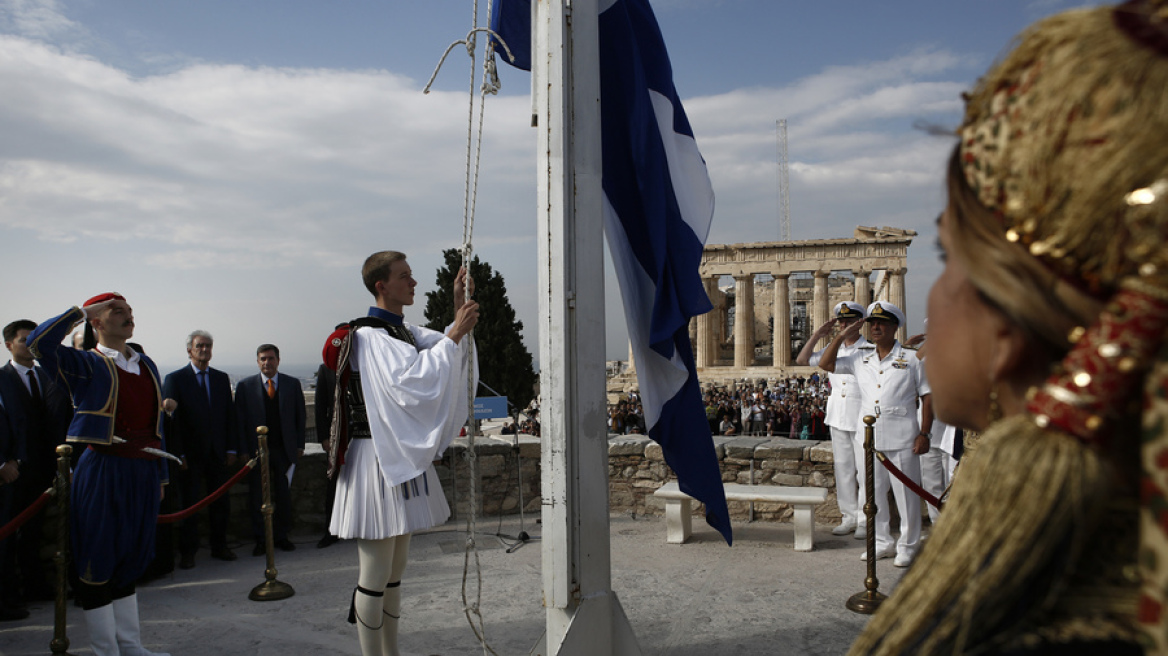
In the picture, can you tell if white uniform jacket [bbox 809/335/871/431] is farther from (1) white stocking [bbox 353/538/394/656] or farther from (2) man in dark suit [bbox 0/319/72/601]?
(2) man in dark suit [bbox 0/319/72/601]

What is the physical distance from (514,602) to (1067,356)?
4.64m

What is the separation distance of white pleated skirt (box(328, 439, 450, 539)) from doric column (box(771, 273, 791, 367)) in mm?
39870

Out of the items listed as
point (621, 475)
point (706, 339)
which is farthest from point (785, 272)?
point (621, 475)

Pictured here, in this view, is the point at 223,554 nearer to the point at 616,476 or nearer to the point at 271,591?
the point at 271,591

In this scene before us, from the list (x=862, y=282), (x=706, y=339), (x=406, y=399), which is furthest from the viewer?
(x=706, y=339)

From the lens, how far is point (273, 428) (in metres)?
6.94

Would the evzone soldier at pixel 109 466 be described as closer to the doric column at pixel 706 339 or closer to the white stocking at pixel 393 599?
the white stocking at pixel 393 599

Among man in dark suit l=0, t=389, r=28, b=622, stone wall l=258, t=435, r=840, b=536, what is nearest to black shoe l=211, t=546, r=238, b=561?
stone wall l=258, t=435, r=840, b=536

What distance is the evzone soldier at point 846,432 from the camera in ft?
21.3

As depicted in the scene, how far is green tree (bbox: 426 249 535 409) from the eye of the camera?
2575 centimetres

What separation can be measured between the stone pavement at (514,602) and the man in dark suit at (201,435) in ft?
1.07

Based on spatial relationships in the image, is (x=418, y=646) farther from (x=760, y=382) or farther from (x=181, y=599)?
(x=760, y=382)

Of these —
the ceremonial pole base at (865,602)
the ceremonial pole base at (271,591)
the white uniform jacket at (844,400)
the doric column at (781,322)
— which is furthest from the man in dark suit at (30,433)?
the doric column at (781,322)

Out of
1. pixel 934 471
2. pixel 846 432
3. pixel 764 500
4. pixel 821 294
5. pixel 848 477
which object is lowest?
pixel 764 500
